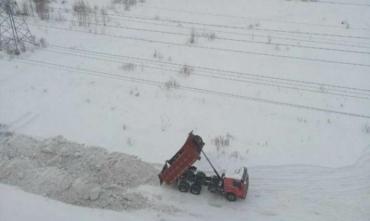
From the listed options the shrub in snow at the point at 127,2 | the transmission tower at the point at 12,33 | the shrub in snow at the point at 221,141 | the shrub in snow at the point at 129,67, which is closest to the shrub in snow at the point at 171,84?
the shrub in snow at the point at 129,67

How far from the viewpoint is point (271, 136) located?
1288 cm

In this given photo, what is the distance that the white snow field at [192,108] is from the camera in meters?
10.7

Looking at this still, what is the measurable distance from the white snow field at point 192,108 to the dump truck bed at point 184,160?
43cm

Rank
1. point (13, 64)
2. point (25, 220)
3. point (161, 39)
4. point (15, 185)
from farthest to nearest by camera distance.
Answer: point (161, 39) < point (13, 64) < point (15, 185) < point (25, 220)

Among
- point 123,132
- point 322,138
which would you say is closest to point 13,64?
point 123,132

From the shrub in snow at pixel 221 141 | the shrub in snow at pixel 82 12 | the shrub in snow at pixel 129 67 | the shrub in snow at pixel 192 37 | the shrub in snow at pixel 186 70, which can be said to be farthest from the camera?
the shrub in snow at pixel 82 12

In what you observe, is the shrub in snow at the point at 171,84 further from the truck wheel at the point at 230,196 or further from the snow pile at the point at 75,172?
the truck wheel at the point at 230,196

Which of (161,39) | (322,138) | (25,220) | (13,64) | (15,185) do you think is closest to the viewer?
(25,220)

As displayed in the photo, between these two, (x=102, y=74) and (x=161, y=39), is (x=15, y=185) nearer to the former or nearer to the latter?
(x=102, y=74)

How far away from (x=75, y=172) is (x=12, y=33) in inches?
391

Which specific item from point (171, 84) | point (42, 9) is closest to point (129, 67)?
point (171, 84)

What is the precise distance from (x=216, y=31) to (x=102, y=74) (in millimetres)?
5962

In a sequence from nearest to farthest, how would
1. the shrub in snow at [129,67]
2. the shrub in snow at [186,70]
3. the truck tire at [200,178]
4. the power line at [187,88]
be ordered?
→ 1. the truck tire at [200,178]
2. the power line at [187,88]
3. the shrub in snow at [186,70]
4. the shrub in snow at [129,67]

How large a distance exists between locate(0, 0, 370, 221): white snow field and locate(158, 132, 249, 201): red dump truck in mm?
272
